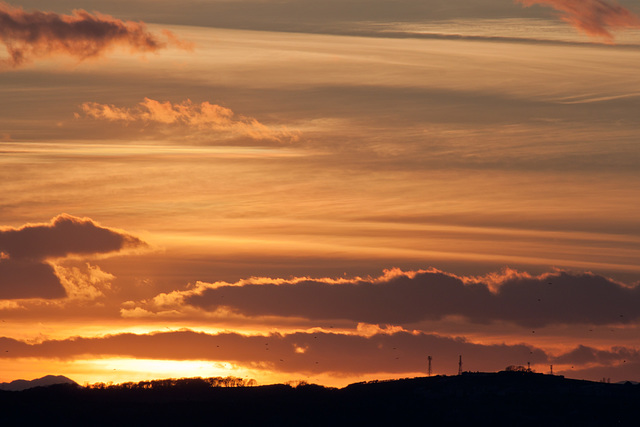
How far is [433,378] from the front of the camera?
622ft

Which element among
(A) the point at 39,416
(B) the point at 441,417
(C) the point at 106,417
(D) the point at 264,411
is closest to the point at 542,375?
(B) the point at 441,417

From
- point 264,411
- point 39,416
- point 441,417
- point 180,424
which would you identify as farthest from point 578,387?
point 39,416

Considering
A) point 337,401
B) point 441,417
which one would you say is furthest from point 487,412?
point 337,401

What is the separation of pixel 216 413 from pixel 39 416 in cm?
3486

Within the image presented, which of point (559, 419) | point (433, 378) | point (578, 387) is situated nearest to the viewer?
point (559, 419)

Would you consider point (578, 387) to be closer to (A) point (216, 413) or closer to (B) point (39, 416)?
(A) point (216, 413)

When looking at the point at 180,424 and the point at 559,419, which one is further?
the point at 180,424

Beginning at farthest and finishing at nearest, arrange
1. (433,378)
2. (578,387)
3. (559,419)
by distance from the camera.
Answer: (433,378)
(578,387)
(559,419)

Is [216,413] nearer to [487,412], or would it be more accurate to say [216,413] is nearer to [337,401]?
[337,401]

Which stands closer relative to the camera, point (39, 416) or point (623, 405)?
point (623, 405)

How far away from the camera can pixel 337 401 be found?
641 ft

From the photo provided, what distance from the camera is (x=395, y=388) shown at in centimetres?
19138

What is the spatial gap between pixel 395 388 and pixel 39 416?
226 feet

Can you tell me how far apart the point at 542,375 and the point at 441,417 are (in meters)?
22.4
